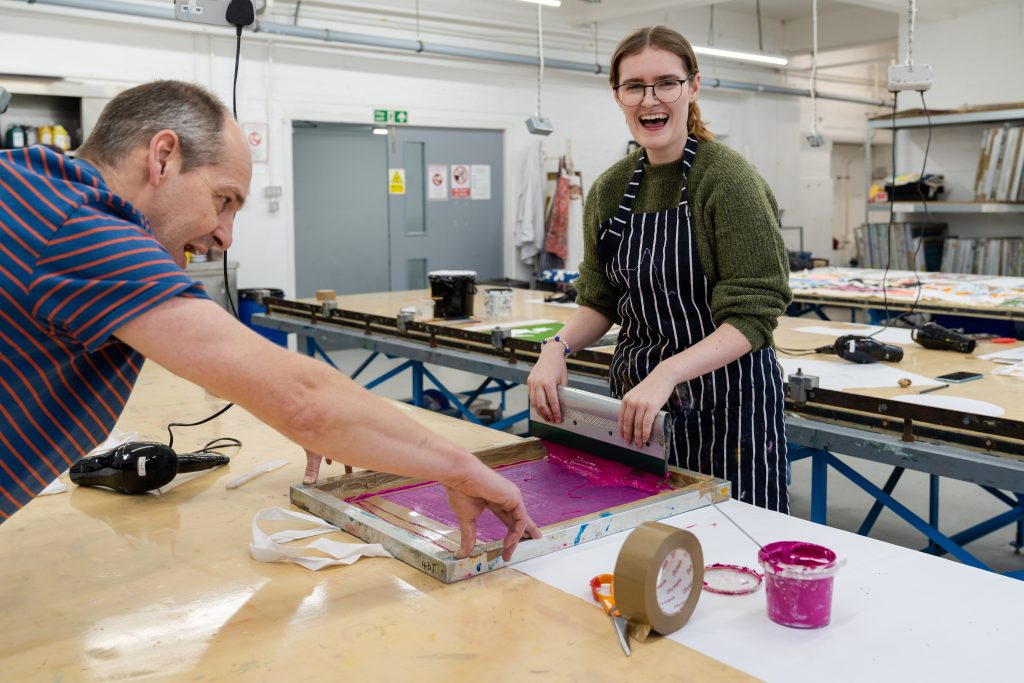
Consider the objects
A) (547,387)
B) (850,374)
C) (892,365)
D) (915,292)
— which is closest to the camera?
(547,387)

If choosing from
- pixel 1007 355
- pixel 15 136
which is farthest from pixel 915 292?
pixel 15 136

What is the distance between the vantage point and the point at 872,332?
3674 millimetres

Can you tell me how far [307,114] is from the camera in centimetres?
770

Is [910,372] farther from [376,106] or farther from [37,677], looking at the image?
[376,106]

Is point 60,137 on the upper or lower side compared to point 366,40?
lower

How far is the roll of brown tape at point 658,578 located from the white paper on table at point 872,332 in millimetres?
2446

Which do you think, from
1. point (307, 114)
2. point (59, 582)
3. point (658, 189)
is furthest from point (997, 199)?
point (59, 582)

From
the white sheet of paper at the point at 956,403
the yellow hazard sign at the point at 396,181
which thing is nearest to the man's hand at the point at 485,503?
the white sheet of paper at the point at 956,403

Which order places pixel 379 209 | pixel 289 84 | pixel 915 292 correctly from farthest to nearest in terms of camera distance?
pixel 379 209, pixel 289 84, pixel 915 292

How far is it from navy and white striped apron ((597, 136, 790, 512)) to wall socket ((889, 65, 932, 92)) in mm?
2788

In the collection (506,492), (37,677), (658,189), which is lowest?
(37,677)

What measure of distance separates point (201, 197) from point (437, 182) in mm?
7536

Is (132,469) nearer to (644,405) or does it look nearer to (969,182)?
(644,405)

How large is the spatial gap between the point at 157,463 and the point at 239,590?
1.64 feet
